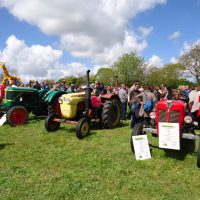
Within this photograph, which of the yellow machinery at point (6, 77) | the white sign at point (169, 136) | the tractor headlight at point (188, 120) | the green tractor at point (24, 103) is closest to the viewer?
the white sign at point (169, 136)

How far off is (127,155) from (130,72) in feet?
157

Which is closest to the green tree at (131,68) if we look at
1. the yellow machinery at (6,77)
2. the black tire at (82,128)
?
the yellow machinery at (6,77)

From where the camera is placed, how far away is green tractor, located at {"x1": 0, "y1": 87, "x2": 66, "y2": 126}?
9766mm

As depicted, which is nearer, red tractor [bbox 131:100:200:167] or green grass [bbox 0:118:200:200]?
green grass [bbox 0:118:200:200]

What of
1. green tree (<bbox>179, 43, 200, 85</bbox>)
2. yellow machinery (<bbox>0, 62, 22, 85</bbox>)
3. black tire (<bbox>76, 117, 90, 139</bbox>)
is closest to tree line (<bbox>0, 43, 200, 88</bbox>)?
green tree (<bbox>179, 43, 200, 85</bbox>)

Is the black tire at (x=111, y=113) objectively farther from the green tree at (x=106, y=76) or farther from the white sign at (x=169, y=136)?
the green tree at (x=106, y=76)

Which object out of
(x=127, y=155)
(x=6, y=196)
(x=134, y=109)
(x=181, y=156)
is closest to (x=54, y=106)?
(x=134, y=109)

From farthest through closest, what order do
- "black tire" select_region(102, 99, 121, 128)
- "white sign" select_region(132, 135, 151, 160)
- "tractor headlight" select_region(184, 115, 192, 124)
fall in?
"black tire" select_region(102, 99, 121, 128) → "white sign" select_region(132, 135, 151, 160) → "tractor headlight" select_region(184, 115, 192, 124)

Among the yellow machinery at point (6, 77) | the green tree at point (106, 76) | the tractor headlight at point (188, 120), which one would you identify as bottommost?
the tractor headlight at point (188, 120)

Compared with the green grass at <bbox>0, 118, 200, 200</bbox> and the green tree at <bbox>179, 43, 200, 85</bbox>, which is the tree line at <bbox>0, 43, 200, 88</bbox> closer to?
the green tree at <bbox>179, 43, 200, 85</bbox>

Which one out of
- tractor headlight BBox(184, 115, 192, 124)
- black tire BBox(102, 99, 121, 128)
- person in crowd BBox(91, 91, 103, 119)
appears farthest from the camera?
black tire BBox(102, 99, 121, 128)

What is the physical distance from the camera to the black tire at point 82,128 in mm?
7536

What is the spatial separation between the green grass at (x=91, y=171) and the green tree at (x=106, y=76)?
2068 inches

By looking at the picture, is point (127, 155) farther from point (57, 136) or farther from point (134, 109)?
point (134, 109)
